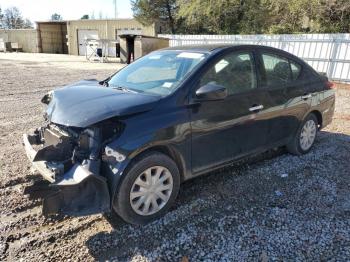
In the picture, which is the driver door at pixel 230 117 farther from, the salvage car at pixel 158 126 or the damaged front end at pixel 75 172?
the damaged front end at pixel 75 172

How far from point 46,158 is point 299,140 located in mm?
3697

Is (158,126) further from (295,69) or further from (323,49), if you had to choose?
(323,49)

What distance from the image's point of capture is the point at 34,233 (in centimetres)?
322

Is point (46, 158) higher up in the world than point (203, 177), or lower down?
higher up

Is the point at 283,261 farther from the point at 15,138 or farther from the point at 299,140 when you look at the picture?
the point at 15,138

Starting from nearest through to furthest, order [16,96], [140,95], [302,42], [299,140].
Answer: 1. [140,95]
2. [299,140]
3. [16,96]
4. [302,42]

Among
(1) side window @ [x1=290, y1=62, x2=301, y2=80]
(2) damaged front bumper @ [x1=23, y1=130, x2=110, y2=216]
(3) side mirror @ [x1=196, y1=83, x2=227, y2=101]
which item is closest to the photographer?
(2) damaged front bumper @ [x1=23, y1=130, x2=110, y2=216]

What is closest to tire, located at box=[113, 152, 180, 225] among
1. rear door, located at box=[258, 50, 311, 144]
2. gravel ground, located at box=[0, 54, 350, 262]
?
gravel ground, located at box=[0, 54, 350, 262]

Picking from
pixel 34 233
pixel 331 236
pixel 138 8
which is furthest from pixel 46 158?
pixel 138 8

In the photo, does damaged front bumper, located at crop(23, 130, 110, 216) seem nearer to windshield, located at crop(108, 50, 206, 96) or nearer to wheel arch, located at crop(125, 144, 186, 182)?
wheel arch, located at crop(125, 144, 186, 182)

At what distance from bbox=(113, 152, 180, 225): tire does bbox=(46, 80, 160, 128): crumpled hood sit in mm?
502

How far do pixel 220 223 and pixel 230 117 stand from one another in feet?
4.03

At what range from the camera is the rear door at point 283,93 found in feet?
14.7

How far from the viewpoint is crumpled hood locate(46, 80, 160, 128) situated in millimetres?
3112
